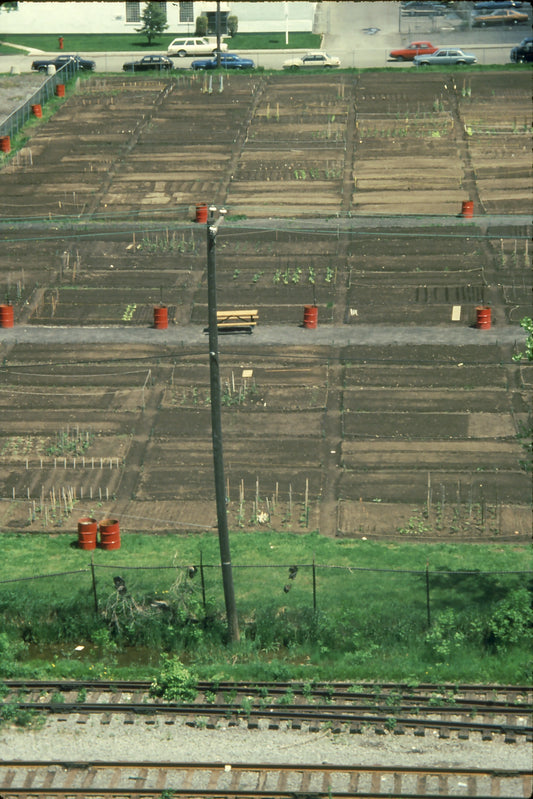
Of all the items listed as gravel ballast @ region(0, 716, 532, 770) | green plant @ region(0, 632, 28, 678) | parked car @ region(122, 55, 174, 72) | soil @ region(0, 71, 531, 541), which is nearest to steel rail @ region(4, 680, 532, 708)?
green plant @ region(0, 632, 28, 678)

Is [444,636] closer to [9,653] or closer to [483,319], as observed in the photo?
[9,653]

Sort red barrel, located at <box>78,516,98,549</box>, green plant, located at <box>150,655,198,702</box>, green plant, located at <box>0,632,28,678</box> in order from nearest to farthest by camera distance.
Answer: green plant, located at <box>150,655,198,702</box> → green plant, located at <box>0,632,28,678</box> → red barrel, located at <box>78,516,98,549</box>

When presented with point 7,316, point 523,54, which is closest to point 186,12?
point 523,54

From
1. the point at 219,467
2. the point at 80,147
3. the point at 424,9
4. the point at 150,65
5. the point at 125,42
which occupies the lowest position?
the point at 219,467

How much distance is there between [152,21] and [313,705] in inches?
2796

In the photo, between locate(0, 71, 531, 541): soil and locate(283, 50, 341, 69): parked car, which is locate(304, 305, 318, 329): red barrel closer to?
locate(0, 71, 531, 541): soil

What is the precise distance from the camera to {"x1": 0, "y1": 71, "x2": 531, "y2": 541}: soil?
3656cm

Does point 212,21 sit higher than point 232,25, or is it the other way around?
point 212,21

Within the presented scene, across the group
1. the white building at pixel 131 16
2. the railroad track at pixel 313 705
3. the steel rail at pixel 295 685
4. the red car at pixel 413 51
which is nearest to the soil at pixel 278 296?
the steel rail at pixel 295 685

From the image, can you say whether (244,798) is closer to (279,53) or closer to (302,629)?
(302,629)

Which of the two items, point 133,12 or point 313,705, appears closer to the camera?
point 313,705

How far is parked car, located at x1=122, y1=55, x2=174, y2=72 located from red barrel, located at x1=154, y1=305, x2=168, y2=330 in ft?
116

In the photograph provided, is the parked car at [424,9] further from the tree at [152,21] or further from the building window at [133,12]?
the building window at [133,12]

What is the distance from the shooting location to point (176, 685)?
85.2 ft
